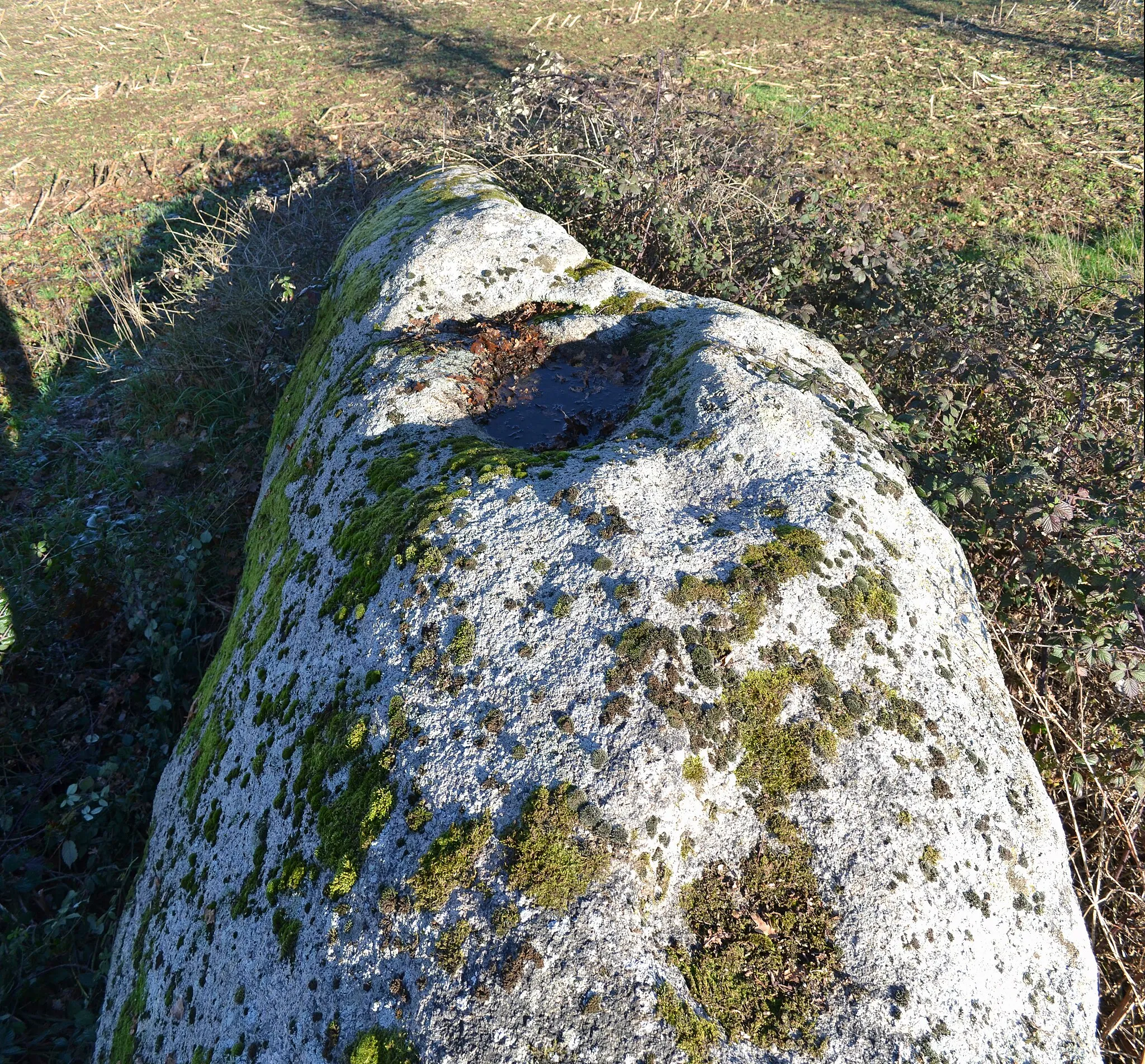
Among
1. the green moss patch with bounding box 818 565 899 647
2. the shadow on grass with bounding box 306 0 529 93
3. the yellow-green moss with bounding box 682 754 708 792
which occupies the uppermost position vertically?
the shadow on grass with bounding box 306 0 529 93

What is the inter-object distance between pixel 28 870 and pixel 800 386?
4784mm

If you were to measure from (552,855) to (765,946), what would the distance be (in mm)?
618

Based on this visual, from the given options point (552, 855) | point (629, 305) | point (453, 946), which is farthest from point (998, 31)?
point (453, 946)

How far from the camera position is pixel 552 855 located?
1878 millimetres

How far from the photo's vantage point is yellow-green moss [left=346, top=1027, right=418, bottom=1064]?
1.75m

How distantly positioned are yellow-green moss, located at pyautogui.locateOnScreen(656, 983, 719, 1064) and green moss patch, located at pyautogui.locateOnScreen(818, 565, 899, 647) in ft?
3.77

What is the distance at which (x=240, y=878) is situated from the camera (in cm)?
235

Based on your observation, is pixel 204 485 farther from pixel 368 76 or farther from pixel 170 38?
pixel 170 38

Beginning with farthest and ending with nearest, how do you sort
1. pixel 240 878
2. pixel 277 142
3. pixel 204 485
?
pixel 277 142, pixel 204 485, pixel 240 878

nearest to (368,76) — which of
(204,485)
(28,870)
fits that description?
(204,485)

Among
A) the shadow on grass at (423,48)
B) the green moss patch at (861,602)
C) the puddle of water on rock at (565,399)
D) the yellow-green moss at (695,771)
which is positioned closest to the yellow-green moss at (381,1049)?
the yellow-green moss at (695,771)

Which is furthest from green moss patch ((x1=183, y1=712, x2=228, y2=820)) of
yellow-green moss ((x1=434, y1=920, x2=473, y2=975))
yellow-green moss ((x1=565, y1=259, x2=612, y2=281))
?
yellow-green moss ((x1=565, y1=259, x2=612, y2=281))

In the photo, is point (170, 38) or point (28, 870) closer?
point (28, 870)

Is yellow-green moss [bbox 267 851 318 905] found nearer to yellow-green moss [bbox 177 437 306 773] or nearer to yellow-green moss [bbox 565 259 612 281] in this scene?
yellow-green moss [bbox 177 437 306 773]
